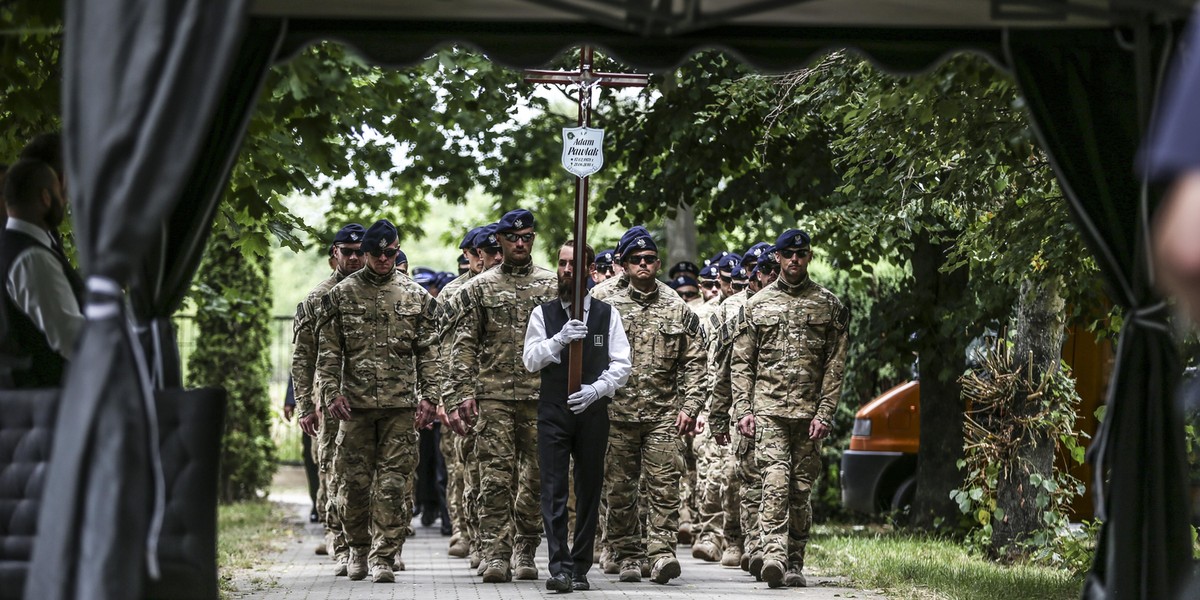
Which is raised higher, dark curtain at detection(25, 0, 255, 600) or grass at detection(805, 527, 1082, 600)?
dark curtain at detection(25, 0, 255, 600)

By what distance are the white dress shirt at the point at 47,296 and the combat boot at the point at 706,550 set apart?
27.3 feet

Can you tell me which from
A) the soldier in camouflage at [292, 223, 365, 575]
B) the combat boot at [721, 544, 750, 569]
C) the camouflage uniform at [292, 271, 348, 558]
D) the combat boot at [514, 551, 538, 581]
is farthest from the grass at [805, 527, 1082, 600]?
the camouflage uniform at [292, 271, 348, 558]

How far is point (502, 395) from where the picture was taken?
454 inches

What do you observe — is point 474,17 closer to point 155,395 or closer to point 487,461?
point 155,395

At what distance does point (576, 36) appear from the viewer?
24.7ft

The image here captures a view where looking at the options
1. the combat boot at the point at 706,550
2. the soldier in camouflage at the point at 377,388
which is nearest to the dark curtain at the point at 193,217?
the soldier in camouflage at the point at 377,388

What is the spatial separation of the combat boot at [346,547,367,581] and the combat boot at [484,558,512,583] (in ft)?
3.06

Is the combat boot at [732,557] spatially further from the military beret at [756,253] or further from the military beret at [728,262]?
the military beret at [728,262]

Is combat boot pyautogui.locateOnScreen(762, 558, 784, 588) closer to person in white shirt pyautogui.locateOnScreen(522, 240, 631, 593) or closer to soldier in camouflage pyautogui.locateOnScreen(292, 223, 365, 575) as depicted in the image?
person in white shirt pyautogui.locateOnScreen(522, 240, 631, 593)

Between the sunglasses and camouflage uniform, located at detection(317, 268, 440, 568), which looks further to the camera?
the sunglasses

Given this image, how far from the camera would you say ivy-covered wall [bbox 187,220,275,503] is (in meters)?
20.8

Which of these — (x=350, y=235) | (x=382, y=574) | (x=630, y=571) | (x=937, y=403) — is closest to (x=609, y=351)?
(x=630, y=571)

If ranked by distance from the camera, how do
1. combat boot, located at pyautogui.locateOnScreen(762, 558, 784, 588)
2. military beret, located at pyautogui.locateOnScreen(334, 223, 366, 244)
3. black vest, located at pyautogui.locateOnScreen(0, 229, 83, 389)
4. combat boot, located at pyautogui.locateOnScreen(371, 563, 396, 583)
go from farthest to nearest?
military beret, located at pyautogui.locateOnScreen(334, 223, 366, 244), combat boot, located at pyautogui.locateOnScreen(371, 563, 396, 583), combat boot, located at pyautogui.locateOnScreen(762, 558, 784, 588), black vest, located at pyautogui.locateOnScreen(0, 229, 83, 389)

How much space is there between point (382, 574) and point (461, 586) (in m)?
0.61
